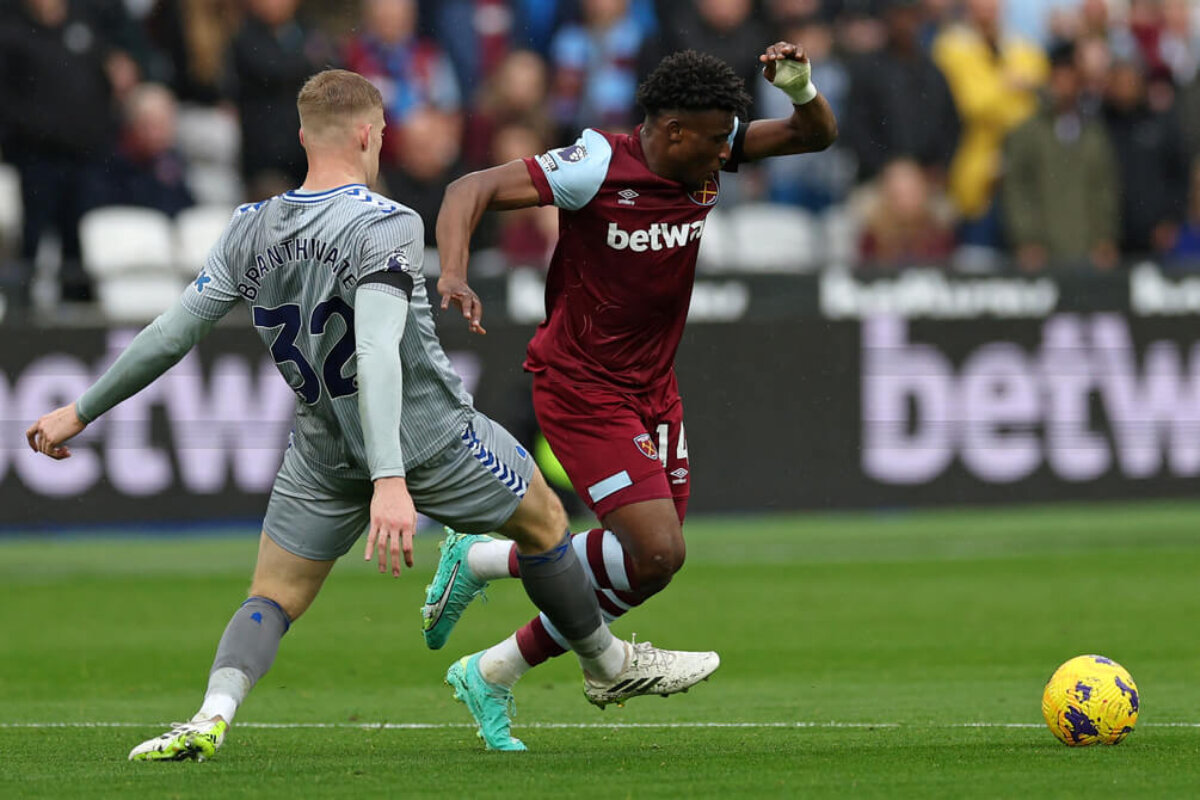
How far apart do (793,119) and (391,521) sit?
8.00ft

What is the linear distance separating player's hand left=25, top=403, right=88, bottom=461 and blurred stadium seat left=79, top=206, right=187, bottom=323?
8834 millimetres

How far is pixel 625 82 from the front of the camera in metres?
16.4

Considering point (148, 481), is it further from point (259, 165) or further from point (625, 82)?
point (625, 82)

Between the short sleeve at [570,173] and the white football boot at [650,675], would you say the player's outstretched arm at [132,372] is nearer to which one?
the short sleeve at [570,173]

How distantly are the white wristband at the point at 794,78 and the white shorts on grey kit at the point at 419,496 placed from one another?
1.66m

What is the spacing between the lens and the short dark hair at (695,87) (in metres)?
7.15

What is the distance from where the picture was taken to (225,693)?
602 centimetres

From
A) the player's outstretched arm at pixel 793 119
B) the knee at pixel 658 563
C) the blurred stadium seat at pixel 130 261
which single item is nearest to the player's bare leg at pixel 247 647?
the knee at pixel 658 563

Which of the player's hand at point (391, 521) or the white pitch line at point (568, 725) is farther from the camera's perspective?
the white pitch line at point (568, 725)

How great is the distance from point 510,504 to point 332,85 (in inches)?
55.5

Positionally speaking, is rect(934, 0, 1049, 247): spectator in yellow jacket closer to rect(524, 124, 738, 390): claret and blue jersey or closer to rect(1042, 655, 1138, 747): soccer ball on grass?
rect(524, 124, 738, 390): claret and blue jersey

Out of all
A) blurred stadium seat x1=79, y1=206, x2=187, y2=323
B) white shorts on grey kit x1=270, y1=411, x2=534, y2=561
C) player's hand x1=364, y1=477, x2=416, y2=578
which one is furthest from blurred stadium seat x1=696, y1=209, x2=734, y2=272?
player's hand x1=364, y1=477, x2=416, y2=578

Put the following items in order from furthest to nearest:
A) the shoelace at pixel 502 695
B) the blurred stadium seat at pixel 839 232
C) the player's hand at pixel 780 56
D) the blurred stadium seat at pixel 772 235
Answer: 1. the blurred stadium seat at pixel 839 232
2. the blurred stadium seat at pixel 772 235
3. the shoelace at pixel 502 695
4. the player's hand at pixel 780 56

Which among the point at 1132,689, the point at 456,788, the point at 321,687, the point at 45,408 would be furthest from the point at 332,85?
the point at 45,408
